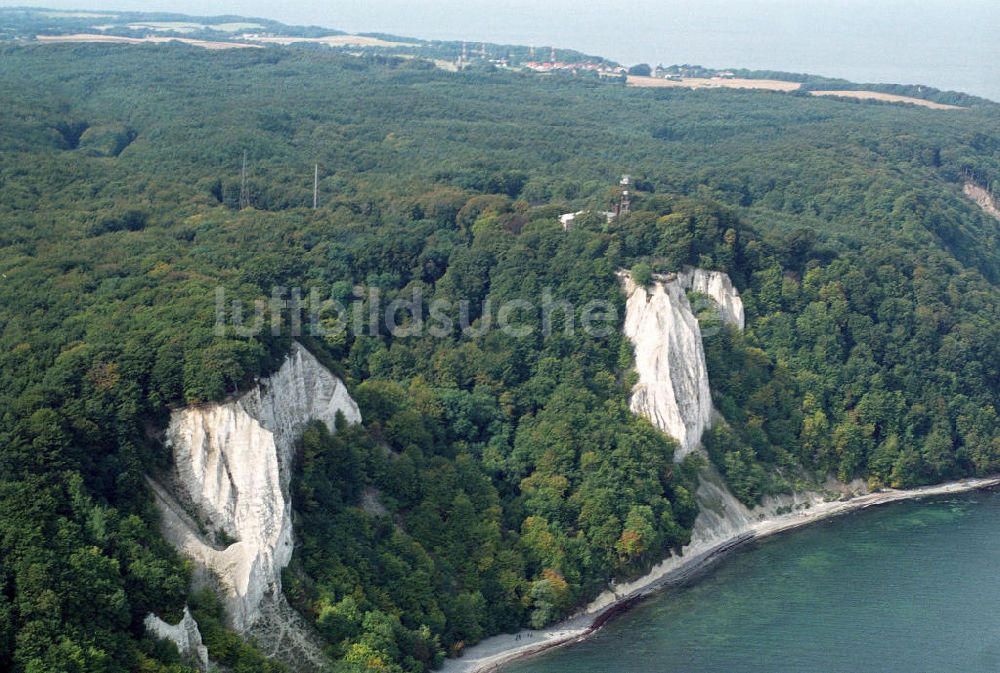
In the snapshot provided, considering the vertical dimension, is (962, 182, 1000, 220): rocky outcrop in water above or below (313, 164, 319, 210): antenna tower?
below

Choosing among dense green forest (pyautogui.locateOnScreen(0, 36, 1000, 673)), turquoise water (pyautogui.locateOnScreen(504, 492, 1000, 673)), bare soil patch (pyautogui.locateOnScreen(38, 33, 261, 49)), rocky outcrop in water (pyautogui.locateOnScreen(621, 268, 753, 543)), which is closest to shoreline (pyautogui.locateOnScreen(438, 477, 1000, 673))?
turquoise water (pyautogui.locateOnScreen(504, 492, 1000, 673))

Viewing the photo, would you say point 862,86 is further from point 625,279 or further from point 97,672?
point 97,672

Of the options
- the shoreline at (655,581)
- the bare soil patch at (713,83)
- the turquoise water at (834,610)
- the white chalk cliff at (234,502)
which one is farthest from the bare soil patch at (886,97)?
the white chalk cliff at (234,502)

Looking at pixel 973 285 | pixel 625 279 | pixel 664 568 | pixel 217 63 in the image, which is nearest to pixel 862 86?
pixel 217 63

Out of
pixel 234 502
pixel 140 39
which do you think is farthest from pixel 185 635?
pixel 140 39

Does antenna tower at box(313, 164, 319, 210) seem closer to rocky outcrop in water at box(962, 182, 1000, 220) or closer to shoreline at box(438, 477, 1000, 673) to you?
shoreline at box(438, 477, 1000, 673)

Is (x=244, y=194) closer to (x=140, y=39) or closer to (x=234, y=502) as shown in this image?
(x=234, y=502)

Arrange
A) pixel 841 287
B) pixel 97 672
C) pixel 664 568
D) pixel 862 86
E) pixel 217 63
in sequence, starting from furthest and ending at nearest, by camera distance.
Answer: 1. pixel 862 86
2. pixel 217 63
3. pixel 841 287
4. pixel 664 568
5. pixel 97 672
